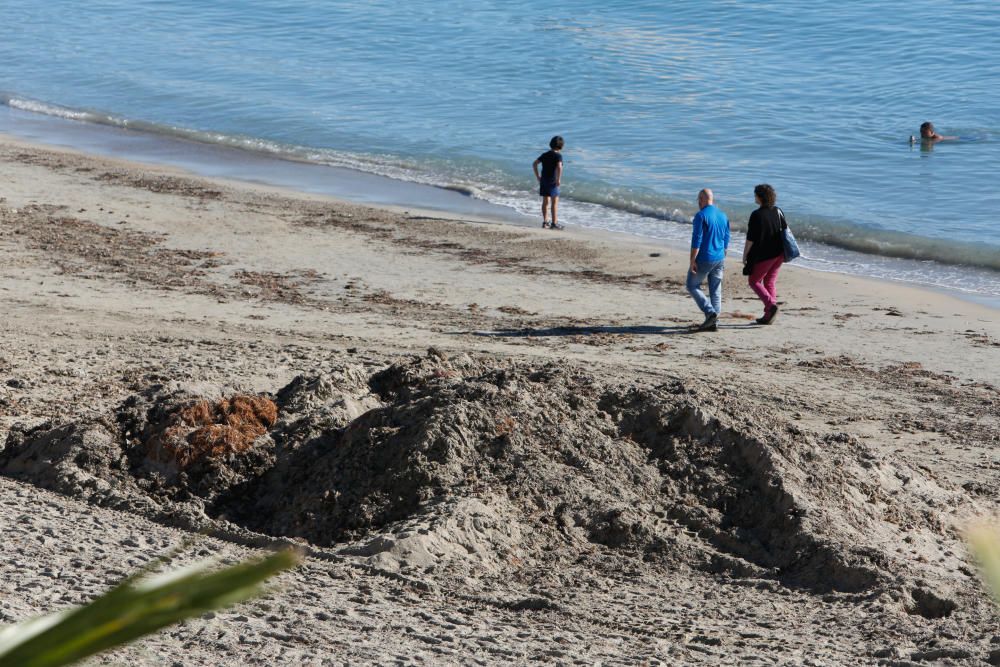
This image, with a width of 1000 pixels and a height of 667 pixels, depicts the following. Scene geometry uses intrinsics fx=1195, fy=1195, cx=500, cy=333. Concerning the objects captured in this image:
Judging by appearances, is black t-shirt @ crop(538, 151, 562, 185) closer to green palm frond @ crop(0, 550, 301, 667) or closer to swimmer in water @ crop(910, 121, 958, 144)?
swimmer in water @ crop(910, 121, 958, 144)

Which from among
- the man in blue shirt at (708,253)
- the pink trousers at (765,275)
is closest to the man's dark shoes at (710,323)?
the man in blue shirt at (708,253)

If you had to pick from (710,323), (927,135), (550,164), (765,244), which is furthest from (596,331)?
(927,135)

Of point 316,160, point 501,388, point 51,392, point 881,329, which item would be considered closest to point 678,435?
point 501,388

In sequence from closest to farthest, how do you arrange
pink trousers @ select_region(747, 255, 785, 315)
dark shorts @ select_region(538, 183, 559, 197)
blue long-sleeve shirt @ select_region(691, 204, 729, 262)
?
1. blue long-sleeve shirt @ select_region(691, 204, 729, 262)
2. pink trousers @ select_region(747, 255, 785, 315)
3. dark shorts @ select_region(538, 183, 559, 197)

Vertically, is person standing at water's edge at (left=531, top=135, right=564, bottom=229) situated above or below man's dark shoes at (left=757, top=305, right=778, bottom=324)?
above

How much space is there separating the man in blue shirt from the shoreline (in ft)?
15.3

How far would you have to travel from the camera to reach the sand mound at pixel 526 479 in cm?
639

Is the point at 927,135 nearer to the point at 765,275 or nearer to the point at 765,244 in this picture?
the point at 765,275

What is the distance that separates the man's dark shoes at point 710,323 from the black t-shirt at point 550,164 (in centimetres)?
586

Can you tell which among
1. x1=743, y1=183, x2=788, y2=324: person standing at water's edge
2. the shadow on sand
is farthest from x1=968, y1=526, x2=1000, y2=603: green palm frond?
x1=743, y1=183, x2=788, y2=324: person standing at water's edge

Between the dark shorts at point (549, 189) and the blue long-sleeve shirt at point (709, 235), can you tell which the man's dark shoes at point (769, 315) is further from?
the dark shorts at point (549, 189)

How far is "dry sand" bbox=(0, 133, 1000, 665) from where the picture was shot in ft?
17.6

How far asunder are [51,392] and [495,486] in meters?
4.04

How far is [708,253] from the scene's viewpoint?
12156mm
